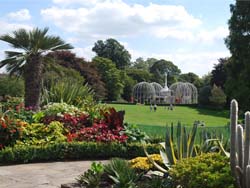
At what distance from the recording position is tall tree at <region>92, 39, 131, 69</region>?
83250 millimetres

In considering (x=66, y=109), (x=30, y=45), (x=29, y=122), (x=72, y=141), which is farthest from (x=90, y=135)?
(x=30, y=45)

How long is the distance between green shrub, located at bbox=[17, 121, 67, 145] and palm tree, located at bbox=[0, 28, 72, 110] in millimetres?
4466

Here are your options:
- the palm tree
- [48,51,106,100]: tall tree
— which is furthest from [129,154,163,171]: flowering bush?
[48,51,106,100]: tall tree

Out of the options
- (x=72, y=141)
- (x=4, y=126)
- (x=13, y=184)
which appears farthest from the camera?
(x=72, y=141)

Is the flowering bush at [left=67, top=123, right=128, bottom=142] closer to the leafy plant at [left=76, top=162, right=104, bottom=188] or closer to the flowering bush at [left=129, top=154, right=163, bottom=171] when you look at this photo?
the flowering bush at [left=129, top=154, right=163, bottom=171]

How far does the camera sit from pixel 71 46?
14.6 metres

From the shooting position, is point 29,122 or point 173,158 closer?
point 173,158

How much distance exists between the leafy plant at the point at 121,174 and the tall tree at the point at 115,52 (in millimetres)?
77873

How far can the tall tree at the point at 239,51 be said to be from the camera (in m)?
31.9

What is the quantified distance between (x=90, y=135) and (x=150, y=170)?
370 centimetres

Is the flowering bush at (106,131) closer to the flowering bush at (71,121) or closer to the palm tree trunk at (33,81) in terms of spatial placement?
the flowering bush at (71,121)

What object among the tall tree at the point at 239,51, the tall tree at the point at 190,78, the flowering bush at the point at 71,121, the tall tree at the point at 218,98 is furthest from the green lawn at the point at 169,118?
the tall tree at the point at 190,78

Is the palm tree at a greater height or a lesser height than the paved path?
greater

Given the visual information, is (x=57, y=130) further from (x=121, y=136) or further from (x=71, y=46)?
(x=71, y=46)
